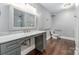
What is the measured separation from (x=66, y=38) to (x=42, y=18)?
3.44 feet

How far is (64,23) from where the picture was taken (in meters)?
2.50

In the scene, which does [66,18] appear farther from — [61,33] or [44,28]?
[44,28]

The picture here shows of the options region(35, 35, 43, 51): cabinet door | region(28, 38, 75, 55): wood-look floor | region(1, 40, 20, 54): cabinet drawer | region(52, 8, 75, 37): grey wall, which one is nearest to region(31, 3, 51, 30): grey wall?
region(52, 8, 75, 37): grey wall

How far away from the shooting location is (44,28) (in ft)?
9.43

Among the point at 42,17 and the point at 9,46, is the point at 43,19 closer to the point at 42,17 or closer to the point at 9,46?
the point at 42,17

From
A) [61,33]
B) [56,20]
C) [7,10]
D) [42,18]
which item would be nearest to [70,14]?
[56,20]

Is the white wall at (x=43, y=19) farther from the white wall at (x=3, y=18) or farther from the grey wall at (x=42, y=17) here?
the white wall at (x=3, y=18)

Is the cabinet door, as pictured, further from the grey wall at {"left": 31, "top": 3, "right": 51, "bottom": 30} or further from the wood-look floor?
the grey wall at {"left": 31, "top": 3, "right": 51, "bottom": 30}

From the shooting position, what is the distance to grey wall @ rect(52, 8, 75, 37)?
2.36 m

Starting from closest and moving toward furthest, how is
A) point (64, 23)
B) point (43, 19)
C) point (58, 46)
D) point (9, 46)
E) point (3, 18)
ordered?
point (9, 46) < point (3, 18) < point (64, 23) < point (58, 46) < point (43, 19)

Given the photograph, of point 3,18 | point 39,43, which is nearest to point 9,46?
point 3,18

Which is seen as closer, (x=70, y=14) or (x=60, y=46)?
(x=70, y=14)

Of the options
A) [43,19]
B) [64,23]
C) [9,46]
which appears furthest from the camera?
[43,19]

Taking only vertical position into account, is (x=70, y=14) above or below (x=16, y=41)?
above
